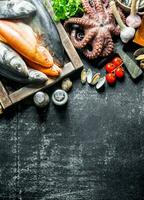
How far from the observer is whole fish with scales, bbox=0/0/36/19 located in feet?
11.5

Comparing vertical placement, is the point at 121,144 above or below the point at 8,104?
below

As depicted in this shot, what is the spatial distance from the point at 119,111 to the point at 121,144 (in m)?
0.23

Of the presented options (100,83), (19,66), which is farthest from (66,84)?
(19,66)

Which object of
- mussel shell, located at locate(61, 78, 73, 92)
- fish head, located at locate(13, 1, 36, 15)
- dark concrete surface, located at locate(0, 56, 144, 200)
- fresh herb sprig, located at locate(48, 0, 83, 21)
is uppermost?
fish head, located at locate(13, 1, 36, 15)

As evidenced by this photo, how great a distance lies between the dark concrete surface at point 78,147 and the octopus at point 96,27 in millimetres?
286

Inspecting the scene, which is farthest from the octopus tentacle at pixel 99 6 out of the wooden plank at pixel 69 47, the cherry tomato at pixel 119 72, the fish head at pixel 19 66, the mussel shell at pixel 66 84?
the fish head at pixel 19 66

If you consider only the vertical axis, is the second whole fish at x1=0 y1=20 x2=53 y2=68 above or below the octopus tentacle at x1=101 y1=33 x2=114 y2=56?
above

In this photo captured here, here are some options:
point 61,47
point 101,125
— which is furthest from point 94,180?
point 61,47

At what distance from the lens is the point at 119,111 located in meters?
3.64

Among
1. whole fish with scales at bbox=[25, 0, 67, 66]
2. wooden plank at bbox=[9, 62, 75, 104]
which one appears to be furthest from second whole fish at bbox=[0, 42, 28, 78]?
whole fish with scales at bbox=[25, 0, 67, 66]

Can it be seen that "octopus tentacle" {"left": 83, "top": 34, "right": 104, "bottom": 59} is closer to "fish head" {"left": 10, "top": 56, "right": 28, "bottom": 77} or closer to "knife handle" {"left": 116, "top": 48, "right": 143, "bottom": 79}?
"knife handle" {"left": 116, "top": 48, "right": 143, "bottom": 79}

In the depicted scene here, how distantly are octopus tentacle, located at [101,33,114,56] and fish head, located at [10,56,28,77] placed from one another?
55 centimetres

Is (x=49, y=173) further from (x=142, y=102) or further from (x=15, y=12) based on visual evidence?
(x=15, y=12)

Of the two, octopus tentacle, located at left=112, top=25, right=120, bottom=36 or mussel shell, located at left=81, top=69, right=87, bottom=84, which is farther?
mussel shell, located at left=81, top=69, right=87, bottom=84
